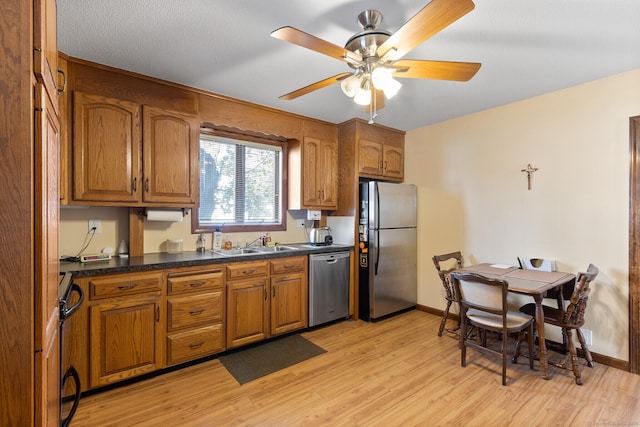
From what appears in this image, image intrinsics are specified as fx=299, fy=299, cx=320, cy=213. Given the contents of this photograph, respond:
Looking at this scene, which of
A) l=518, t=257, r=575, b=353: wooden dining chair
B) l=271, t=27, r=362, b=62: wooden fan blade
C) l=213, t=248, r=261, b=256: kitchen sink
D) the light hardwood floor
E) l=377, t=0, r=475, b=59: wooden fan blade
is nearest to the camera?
l=377, t=0, r=475, b=59: wooden fan blade

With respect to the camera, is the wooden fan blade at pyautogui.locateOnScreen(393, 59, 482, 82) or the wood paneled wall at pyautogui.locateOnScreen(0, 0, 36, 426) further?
the wooden fan blade at pyautogui.locateOnScreen(393, 59, 482, 82)

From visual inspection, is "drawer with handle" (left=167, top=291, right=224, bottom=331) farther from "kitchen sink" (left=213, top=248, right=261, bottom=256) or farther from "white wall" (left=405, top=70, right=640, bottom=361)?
"white wall" (left=405, top=70, right=640, bottom=361)

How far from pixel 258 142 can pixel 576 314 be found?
11.2ft

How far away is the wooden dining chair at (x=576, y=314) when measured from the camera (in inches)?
87.1

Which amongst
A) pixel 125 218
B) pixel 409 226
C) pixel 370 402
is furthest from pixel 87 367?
pixel 409 226

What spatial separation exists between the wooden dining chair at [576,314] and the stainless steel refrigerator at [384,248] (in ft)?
4.68

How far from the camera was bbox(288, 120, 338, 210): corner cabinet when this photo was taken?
3531mm

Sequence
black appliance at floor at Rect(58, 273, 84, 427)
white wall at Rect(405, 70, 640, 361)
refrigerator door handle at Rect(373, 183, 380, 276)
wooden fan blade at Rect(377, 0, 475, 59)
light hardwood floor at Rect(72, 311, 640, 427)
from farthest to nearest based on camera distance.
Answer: refrigerator door handle at Rect(373, 183, 380, 276), white wall at Rect(405, 70, 640, 361), light hardwood floor at Rect(72, 311, 640, 427), black appliance at floor at Rect(58, 273, 84, 427), wooden fan blade at Rect(377, 0, 475, 59)

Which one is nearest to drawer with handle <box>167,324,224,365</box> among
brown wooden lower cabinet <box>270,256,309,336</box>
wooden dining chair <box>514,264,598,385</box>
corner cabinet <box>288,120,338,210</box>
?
brown wooden lower cabinet <box>270,256,309,336</box>

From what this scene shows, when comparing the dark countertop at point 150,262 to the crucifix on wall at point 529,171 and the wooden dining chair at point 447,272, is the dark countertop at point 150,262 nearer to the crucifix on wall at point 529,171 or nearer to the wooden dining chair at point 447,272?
the wooden dining chair at point 447,272

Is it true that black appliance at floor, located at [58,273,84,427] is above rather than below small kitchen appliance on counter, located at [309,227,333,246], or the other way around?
below

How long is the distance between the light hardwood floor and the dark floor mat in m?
Answer: 0.09

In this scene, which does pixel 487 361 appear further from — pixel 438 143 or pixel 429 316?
pixel 438 143

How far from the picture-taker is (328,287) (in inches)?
133
